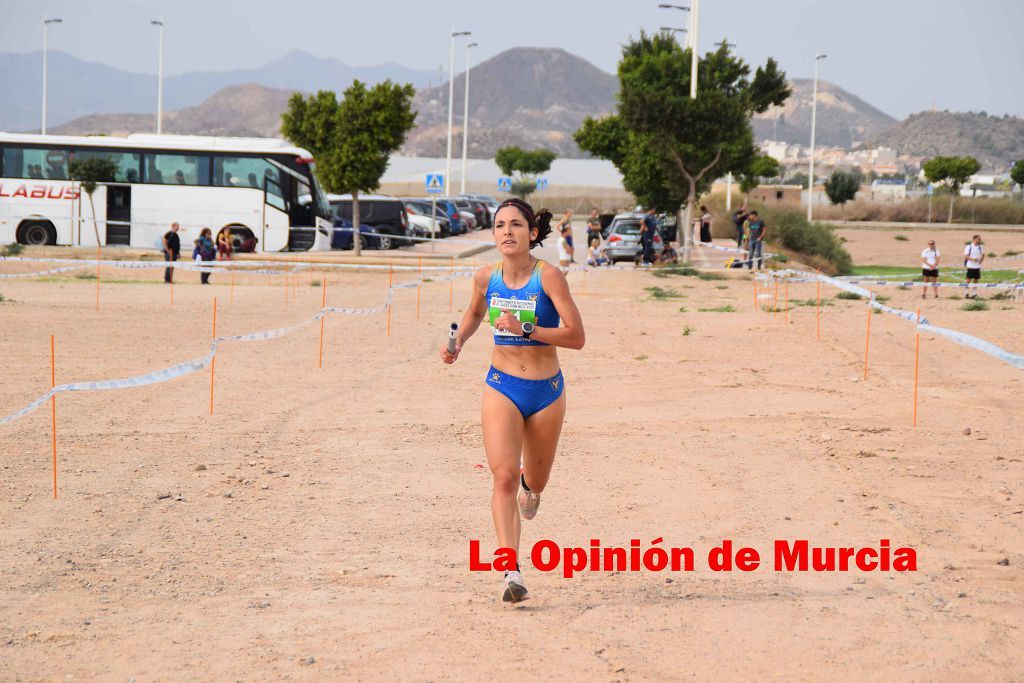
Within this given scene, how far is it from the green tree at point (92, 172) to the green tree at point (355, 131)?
218 inches

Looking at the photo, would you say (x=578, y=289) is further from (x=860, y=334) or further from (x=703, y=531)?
(x=703, y=531)

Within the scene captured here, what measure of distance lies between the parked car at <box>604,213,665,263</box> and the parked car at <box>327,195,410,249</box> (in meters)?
9.24

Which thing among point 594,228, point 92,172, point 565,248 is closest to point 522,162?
point 92,172

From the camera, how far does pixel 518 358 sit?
5883 mm

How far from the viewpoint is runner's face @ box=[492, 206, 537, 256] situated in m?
5.84

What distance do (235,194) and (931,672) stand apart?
109ft

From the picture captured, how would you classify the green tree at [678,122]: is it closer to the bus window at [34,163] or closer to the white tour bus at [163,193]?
the white tour bus at [163,193]

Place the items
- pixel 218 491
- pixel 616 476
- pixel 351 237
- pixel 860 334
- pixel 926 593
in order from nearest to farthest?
pixel 926 593 → pixel 218 491 → pixel 616 476 → pixel 860 334 → pixel 351 237

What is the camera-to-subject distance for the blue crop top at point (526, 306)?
585cm

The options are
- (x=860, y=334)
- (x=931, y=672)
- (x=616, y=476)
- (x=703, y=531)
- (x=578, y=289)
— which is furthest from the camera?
(x=578, y=289)

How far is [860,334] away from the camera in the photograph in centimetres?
1922

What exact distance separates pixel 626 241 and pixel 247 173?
11.1 metres

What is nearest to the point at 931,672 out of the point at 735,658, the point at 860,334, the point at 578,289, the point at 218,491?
the point at 735,658

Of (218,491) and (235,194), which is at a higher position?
(235,194)
